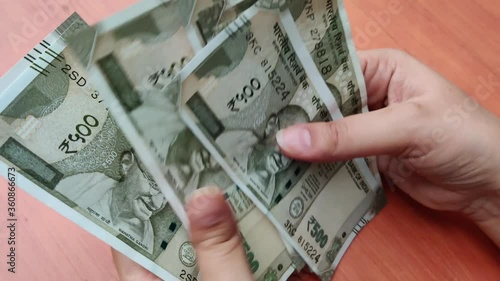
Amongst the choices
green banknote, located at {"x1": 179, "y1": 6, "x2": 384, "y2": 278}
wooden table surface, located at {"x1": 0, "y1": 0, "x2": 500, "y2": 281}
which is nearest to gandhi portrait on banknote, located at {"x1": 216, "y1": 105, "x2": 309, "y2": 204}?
green banknote, located at {"x1": 179, "y1": 6, "x2": 384, "y2": 278}

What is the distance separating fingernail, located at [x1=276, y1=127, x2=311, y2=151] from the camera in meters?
0.49

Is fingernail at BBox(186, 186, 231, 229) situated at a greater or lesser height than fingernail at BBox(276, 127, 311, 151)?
greater

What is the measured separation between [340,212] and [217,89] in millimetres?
219

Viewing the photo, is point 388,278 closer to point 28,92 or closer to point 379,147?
point 379,147

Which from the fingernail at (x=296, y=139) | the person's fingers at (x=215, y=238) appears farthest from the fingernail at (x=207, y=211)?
the fingernail at (x=296, y=139)

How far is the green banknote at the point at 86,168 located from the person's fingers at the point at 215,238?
0.23ft

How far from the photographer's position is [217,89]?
464mm

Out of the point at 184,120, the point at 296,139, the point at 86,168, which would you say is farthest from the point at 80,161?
the point at 296,139

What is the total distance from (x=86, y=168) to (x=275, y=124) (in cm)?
20

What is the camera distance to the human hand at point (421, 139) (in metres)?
0.49

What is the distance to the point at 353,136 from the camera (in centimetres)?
Answer: 49

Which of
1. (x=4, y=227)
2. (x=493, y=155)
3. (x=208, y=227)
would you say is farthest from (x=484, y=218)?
(x=4, y=227)

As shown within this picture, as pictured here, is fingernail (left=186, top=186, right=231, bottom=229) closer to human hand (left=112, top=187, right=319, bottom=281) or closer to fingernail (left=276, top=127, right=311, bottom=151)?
human hand (left=112, top=187, right=319, bottom=281)

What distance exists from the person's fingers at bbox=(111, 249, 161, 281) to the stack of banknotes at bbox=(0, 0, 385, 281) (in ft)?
0.10
